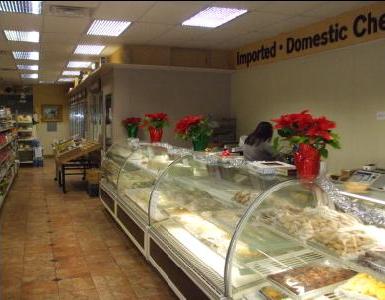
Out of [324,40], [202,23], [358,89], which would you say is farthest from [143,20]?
[358,89]

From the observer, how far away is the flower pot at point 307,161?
9.07ft

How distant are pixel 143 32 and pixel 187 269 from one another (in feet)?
14.9

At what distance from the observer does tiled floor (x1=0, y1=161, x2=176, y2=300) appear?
3881 millimetres

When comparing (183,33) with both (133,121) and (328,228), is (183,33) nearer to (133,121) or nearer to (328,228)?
(133,121)

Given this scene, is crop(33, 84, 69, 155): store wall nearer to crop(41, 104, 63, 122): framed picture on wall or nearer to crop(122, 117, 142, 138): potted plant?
crop(41, 104, 63, 122): framed picture on wall

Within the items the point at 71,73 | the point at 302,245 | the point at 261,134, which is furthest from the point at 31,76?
the point at 302,245

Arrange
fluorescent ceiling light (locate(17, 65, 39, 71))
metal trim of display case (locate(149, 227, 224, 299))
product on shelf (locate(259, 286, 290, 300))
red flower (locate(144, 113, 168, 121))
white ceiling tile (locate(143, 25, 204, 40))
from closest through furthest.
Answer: product on shelf (locate(259, 286, 290, 300))
metal trim of display case (locate(149, 227, 224, 299))
red flower (locate(144, 113, 168, 121))
white ceiling tile (locate(143, 25, 204, 40))
fluorescent ceiling light (locate(17, 65, 39, 71))

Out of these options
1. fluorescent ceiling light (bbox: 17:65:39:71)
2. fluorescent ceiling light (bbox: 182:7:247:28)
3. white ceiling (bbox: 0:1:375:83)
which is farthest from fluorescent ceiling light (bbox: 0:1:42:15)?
fluorescent ceiling light (bbox: 17:65:39:71)

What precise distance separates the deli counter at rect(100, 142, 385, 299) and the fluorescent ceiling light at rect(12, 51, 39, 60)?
621cm

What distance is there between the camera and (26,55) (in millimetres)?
9367

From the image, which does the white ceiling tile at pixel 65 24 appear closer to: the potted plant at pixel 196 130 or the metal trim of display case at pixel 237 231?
the potted plant at pixel 196 130

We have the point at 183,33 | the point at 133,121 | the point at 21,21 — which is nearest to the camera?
the point at 21,21

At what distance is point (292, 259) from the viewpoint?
2684 mm

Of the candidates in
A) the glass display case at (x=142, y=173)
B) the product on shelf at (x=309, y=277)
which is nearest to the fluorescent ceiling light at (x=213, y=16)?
the glass display case at (x=142, y=173)
